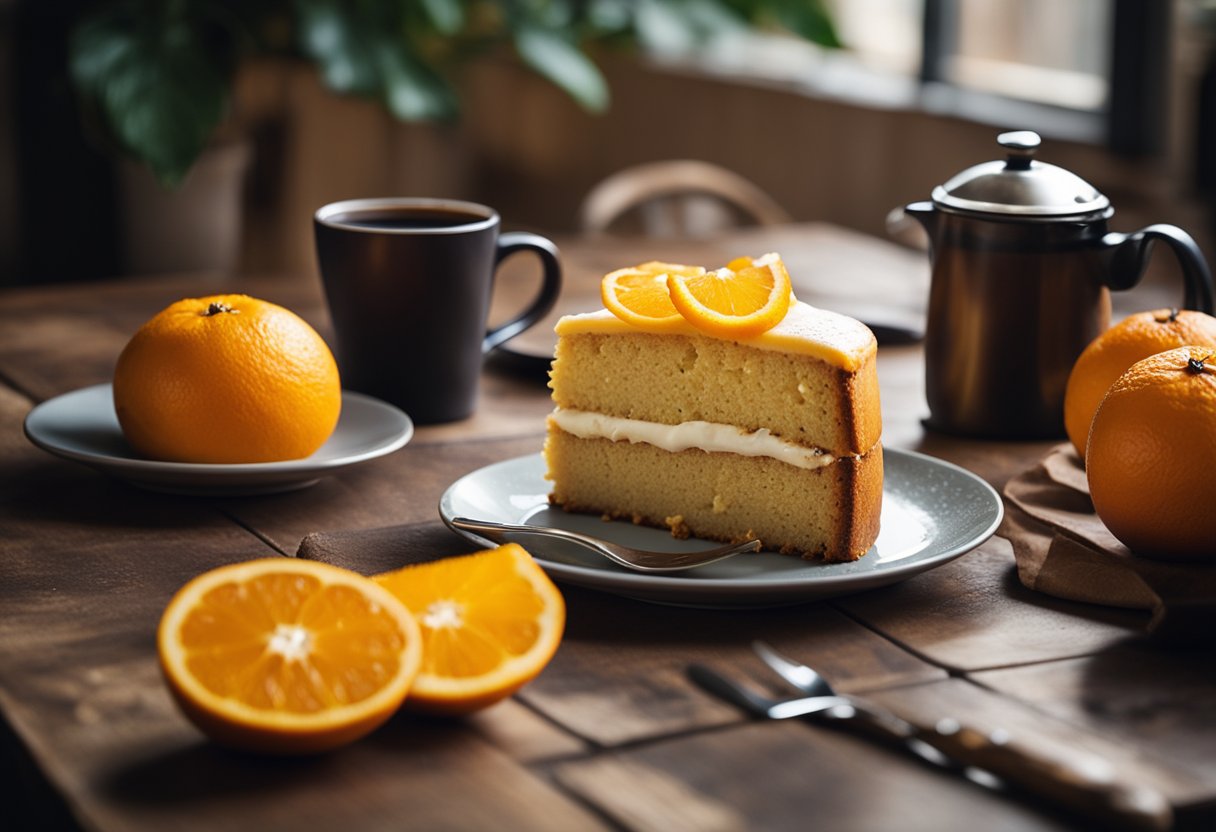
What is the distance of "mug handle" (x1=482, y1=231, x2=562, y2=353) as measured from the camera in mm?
1584

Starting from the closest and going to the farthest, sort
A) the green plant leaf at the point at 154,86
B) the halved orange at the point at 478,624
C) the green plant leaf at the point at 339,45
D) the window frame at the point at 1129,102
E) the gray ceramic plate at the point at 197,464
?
the halved orange at the point at 478,624 < the gray ceramic plate at the point at 197,464 < the green plant leaf at the point at 154,86 < the window frame at the point at 1129,102 < the green plant leaf at the point at 339,45

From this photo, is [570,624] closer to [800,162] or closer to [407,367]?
[407,367]

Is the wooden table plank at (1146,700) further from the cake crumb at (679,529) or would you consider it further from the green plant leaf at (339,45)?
the green plant leaf at (339,45)

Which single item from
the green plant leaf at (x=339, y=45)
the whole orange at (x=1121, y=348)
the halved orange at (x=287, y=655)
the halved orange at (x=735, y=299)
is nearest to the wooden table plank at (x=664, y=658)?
the halved orange at (x=287, y=655)

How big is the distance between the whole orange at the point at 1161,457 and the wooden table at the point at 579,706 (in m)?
0.08

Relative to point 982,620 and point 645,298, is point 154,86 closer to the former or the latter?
point 645,298

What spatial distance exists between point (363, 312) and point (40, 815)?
→ 0.74m

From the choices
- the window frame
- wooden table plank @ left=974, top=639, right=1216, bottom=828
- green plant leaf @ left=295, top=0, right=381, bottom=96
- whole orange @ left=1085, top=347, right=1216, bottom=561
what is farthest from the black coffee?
the window frame

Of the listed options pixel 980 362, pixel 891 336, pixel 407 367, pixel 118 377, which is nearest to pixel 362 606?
pixel 118 377

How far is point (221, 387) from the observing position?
122 centimetres

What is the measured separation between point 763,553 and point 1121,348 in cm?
40

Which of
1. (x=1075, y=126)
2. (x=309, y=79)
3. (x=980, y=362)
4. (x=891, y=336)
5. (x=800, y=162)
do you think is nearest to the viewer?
(x=980, y=362)

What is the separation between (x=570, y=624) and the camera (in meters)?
1.00

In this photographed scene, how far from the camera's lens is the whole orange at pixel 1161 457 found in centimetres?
105
